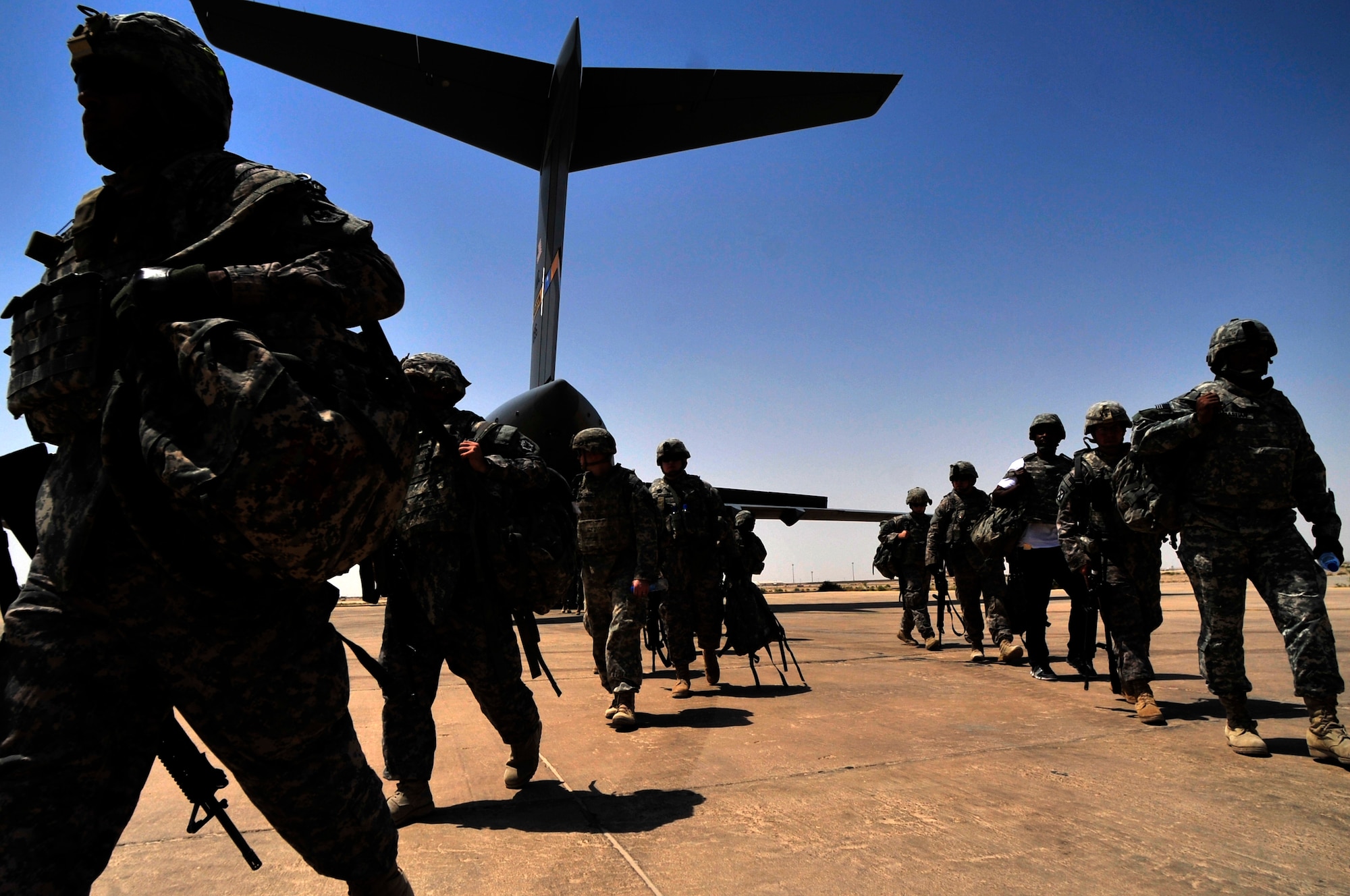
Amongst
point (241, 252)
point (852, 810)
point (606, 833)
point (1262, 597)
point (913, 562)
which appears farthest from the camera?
point (913, 562)

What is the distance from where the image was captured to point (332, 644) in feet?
5.52

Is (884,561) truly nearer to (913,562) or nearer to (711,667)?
(913,562)

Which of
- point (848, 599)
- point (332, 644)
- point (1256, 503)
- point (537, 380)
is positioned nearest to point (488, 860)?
point (332, 644)

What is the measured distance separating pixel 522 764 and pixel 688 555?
2.93 m

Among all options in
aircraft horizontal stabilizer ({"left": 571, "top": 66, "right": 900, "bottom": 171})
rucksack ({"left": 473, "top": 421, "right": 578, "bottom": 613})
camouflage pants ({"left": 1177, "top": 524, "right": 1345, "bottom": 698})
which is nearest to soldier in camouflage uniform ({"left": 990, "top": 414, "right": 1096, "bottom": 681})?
camouflage pants ({"left": 1177, "top": 524, "right": 1345, "bottom": 698})

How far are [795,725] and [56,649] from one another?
3.63m

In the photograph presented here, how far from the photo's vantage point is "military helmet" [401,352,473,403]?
3344 mm

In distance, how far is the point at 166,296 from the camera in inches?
57.8

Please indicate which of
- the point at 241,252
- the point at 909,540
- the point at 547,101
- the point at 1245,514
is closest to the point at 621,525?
the point at 1245,514

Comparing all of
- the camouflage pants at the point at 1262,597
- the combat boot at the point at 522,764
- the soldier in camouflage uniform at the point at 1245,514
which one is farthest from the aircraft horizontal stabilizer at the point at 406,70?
the camouflage pants at the point at 1262,597

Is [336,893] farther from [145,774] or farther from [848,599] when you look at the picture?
[848,599]

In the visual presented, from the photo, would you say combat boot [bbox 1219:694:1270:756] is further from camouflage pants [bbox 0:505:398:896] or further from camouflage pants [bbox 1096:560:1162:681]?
camouflage pants [bbox 0:505:398:896]

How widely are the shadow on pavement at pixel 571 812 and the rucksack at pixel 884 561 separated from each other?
23.8 feet

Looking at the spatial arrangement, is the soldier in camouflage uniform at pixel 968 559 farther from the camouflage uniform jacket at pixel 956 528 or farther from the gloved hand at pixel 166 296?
the gloved hand at pixel 166 296
